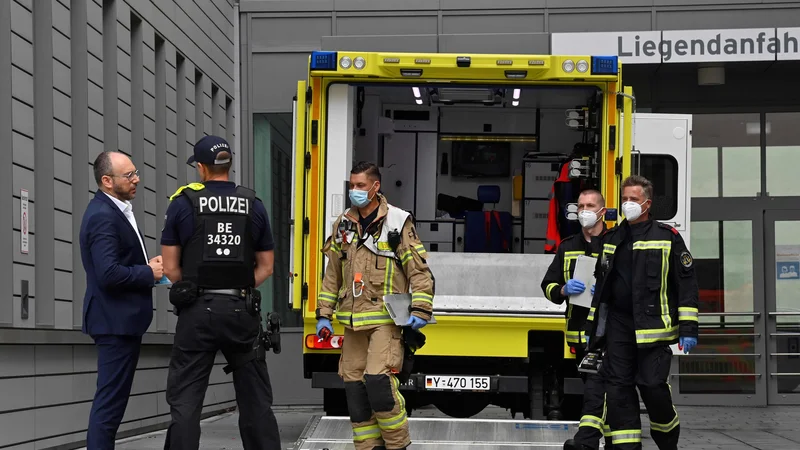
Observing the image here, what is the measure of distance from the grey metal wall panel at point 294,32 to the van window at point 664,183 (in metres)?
7.12

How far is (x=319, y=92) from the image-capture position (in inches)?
383

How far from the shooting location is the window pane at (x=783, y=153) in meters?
16.7

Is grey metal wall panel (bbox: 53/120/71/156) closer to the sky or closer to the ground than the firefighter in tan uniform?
closer to the sky

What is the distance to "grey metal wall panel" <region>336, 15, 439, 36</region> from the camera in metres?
16.8

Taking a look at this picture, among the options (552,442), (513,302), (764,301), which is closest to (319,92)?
(513,302)

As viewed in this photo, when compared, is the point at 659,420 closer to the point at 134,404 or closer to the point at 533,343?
the point at 533,343

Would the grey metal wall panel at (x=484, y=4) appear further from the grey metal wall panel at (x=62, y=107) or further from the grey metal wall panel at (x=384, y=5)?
the grey metal wall panel at (x=62, y=107)

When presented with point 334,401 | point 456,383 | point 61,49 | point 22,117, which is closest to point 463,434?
point 456,383

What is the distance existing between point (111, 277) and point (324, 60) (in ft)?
9.63

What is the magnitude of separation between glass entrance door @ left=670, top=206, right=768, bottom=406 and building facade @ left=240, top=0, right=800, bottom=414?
0.01 metres

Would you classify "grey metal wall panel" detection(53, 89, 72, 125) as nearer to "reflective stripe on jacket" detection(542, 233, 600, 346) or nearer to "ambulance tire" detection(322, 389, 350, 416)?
"ambulance tire" detection(322, 389, 350, 416)

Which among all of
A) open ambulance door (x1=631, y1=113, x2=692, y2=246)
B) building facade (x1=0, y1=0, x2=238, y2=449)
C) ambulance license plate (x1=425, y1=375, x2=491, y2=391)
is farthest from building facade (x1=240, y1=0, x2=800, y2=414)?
ambulance license plate (x1=425, y1=375, x2=491, y2=391)

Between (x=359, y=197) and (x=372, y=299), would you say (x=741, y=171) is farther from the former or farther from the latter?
(x=372, y=299)

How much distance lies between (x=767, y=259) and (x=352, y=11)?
19.7 feet
